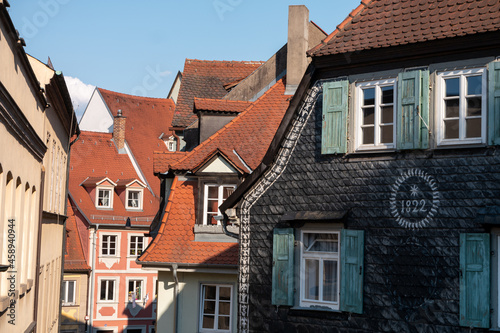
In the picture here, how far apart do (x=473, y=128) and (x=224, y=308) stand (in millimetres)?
8805

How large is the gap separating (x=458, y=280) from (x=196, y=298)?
8.39 meters

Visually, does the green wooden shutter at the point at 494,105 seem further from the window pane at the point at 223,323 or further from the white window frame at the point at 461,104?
the window pane at the point at 223,323

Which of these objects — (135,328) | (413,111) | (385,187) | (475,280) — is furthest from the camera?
(135,328)

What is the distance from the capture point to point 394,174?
13.6 metres

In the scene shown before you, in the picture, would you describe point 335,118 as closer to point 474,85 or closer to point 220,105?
point 474,85

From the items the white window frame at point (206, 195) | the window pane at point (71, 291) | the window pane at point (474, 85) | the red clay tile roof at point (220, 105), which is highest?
the red clay tile roof at point (220, 105)

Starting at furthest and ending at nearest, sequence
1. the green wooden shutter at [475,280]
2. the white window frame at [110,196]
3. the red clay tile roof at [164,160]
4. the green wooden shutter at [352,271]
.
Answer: the white window frame at [110,196] → the red clay tile roof at [164,160] → the green wooden shutter at [352,271] → the green wooden shutter at [475,280]

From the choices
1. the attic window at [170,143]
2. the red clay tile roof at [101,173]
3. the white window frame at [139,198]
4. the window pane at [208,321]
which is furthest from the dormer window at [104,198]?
the window pane at [208,321]

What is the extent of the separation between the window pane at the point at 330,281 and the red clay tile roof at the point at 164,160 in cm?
780

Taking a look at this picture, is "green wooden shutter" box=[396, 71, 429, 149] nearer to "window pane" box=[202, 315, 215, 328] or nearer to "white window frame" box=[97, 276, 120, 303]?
"window pane" box=[202, 315, 215, 328]

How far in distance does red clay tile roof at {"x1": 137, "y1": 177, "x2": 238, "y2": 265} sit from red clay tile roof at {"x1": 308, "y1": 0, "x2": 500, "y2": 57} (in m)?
6.66

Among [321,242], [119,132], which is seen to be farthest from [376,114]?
[119,132]

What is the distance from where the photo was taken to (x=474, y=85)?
12.9m

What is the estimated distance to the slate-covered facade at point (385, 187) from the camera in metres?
12.7
